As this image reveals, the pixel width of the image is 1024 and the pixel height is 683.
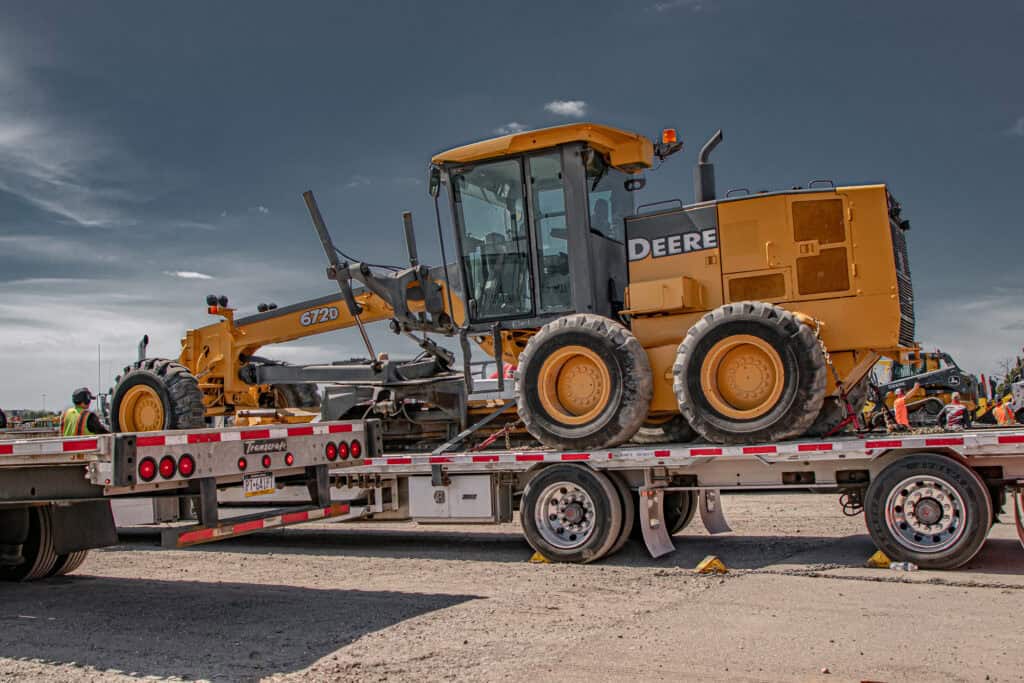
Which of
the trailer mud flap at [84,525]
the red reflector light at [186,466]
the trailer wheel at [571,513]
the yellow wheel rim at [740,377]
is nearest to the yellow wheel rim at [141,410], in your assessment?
the trailer mud flap at [84,525]

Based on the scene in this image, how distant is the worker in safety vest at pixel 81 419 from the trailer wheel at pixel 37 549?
7.84 ft

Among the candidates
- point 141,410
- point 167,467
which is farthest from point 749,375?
point 141,410

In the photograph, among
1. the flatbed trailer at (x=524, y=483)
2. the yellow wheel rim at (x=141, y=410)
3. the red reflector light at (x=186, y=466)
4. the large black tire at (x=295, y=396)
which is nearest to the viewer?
the red reflector light at (x=186, y=466)

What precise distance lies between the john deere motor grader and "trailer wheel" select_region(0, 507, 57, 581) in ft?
15.2

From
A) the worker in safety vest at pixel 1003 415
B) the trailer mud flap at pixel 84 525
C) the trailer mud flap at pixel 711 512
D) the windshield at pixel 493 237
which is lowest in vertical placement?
the trailer mud flap at pixel 711 512

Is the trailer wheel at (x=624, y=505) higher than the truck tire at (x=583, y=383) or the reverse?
the reverse

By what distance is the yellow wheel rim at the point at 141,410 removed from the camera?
13.2 m

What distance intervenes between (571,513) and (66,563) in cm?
491

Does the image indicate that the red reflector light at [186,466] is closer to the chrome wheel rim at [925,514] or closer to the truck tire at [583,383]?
the truck tire at [583,383]

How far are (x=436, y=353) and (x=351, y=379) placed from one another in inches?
50.8

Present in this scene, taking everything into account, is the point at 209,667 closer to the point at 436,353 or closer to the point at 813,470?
the point at 813,470

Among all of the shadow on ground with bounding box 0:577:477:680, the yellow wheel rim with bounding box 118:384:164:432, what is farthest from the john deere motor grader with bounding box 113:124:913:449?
the yellow wheel rim with bounding box 118:384:164:432

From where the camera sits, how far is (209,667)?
5.82m

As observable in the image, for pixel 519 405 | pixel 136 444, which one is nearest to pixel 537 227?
pixel 519 405
